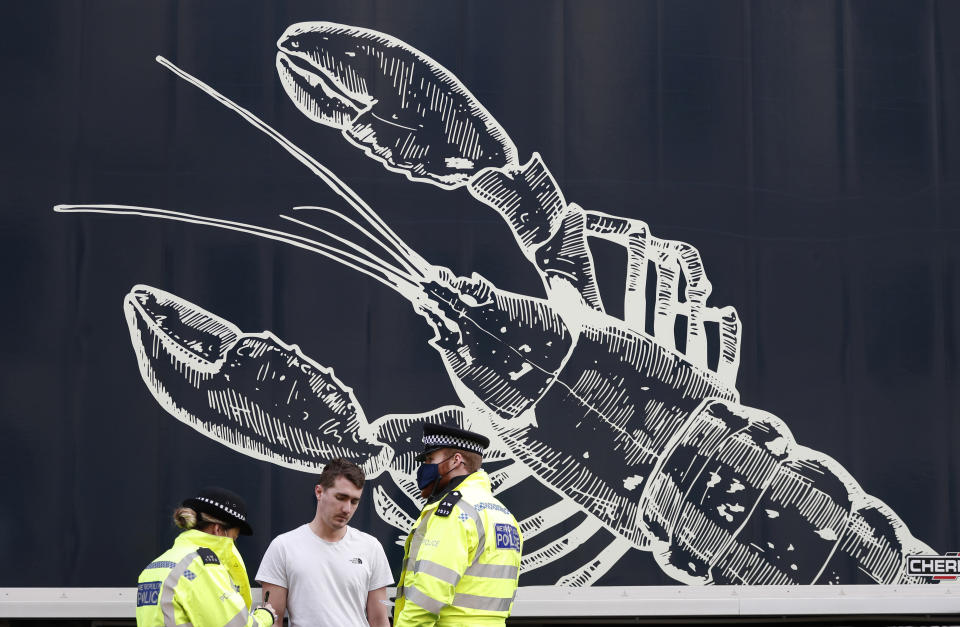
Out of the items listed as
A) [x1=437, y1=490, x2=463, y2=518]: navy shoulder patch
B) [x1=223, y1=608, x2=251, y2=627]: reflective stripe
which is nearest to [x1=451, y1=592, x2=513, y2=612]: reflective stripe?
[x1=437, y1=490, x2=463, y2=518]: navy shoulder patch

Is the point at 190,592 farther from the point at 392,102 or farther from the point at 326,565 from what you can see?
the point at 392,102

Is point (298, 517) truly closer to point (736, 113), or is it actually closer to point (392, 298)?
point (392, 298)

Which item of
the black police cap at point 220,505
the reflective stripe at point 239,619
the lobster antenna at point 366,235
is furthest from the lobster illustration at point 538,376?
the reflective stripe at point 239,619

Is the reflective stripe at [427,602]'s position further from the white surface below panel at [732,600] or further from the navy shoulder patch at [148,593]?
the white surface below panel at [732,600]

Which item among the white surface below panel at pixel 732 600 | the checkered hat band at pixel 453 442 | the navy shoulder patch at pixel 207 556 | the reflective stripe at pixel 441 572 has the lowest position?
the white surface below panel at pixel 732 600

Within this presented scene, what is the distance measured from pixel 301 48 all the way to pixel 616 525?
8.06 feet

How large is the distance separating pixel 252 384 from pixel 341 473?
1.95ft

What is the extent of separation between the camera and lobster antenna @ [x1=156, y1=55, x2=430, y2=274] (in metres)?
4.05

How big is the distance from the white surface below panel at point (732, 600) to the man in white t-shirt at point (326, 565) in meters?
0.19

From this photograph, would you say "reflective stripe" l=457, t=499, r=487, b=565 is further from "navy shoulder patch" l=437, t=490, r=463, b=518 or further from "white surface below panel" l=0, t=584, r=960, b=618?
"white surface below panel" l=0, t=584, r=960, b=618

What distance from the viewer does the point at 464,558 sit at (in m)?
3.06

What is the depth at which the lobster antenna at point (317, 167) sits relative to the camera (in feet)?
13.3

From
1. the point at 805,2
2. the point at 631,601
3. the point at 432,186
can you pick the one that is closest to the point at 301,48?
the point at 432,186

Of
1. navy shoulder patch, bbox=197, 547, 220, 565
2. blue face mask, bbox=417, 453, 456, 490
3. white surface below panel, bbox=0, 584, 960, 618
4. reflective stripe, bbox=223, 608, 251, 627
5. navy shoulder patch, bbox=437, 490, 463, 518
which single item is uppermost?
blue face mask, bbox=417, 453, 456, 490
